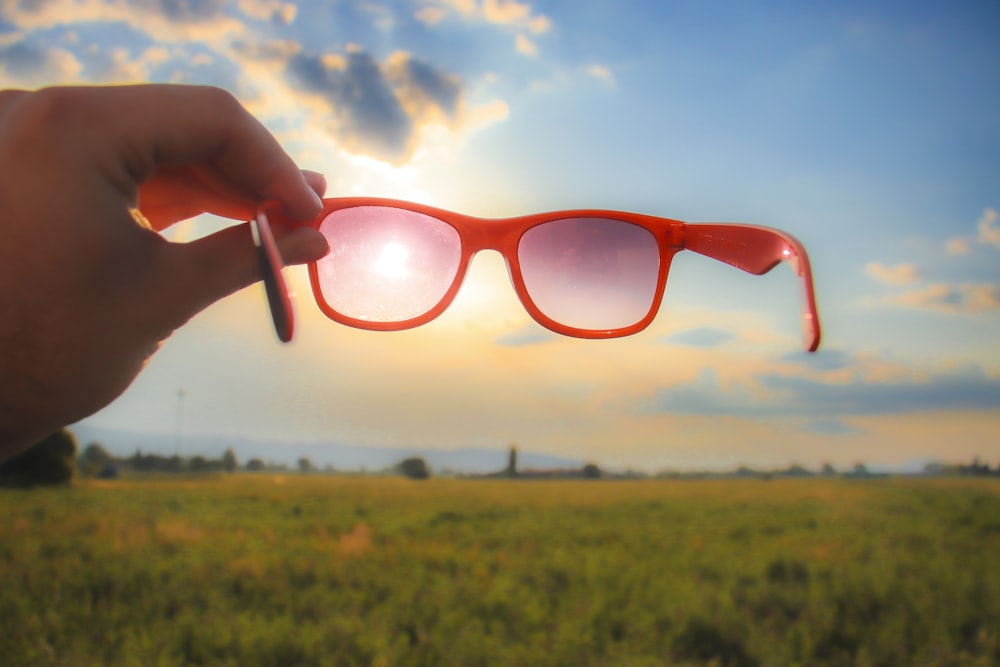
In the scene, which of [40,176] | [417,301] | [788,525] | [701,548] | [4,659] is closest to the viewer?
[40,176]

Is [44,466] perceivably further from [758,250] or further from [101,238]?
[758,250]

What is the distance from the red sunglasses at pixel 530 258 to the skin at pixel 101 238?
436mm

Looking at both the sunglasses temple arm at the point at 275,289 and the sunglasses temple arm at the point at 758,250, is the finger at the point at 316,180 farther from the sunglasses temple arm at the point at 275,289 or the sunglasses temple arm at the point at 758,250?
the sunglasses temple arm at the point at 758,250

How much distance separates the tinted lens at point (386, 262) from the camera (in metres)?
1.55

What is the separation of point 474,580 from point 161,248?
6.61 metres

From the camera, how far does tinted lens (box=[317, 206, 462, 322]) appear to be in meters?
1.55

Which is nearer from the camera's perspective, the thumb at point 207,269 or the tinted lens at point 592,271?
the thumb at point 207,269

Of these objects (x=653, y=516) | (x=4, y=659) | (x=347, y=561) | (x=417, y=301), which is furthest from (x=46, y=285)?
(x=653, y=516)

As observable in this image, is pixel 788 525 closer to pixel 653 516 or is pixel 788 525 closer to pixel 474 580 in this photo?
pixel 653 516

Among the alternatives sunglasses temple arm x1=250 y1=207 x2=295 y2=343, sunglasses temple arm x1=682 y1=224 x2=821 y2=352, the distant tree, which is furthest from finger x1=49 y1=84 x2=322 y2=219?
the distant tree

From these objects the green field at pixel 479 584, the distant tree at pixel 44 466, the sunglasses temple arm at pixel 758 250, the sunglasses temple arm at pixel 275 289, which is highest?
the sunglasses temple arm at pixel 758 250

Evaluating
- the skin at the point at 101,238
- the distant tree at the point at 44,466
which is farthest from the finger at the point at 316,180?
the distant tree at the point at 44,466

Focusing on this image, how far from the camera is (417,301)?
1659mm

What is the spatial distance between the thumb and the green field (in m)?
4.94
